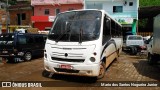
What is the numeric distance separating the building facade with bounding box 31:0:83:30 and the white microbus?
29.4 meters

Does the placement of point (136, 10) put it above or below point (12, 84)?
above

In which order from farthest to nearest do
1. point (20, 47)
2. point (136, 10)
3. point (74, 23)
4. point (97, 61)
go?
point (136, 10)
point (20, 47)
point (74, 23)
point (97, 61)

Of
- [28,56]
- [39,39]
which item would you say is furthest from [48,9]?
[28,56]

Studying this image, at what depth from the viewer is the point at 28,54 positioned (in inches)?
658

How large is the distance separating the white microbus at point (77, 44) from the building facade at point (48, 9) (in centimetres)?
2939

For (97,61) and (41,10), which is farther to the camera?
(41,10)

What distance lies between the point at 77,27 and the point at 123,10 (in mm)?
29643

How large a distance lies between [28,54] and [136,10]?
24604 millimetres

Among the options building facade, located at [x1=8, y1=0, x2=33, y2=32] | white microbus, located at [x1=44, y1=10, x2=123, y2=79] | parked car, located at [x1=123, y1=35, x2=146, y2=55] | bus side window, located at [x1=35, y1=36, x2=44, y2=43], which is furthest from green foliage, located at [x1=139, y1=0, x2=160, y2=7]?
white microbus, located at [x1=44, y1=10, x2=123, y2=79]

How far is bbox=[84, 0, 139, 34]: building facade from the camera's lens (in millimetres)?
36562

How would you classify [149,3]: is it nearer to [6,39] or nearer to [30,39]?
[30,39]

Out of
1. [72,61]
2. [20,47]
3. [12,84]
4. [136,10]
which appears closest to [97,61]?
[72,61]

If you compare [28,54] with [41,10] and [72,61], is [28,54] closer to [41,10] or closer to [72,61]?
[72,61]

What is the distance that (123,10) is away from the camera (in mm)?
37938
